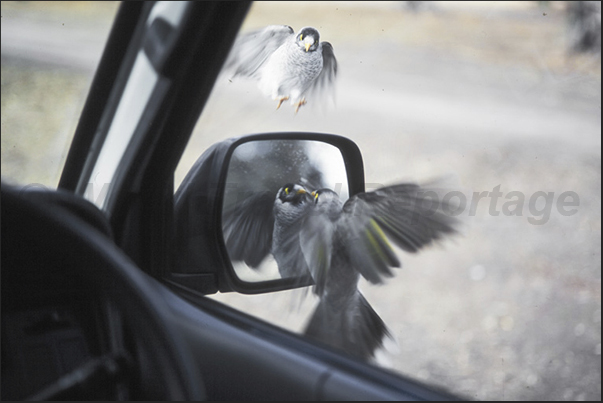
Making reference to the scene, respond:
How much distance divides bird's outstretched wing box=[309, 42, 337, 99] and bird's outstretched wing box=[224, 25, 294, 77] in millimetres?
194

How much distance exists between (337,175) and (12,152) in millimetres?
2444

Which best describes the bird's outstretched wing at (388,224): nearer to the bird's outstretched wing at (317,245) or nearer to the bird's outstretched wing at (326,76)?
the bird's outstretched wing at (317,245)

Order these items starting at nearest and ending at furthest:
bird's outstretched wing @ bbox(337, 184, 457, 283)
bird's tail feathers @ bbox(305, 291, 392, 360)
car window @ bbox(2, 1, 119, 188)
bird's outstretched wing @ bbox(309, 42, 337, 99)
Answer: bird's outstretched wing @ bbox(337, 184, 457, 283) < bird's tail feathers @ bbox(305, 291, 392, 360) < bird's outstretched wing @ bbox(309, 42, 337, 99) < car window @ bbox(2, 1, 119, 188)

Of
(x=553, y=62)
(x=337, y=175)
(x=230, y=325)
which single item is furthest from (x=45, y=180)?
(x=553, y=62)

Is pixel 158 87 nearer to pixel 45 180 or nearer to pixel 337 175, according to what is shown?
pixel 337 175

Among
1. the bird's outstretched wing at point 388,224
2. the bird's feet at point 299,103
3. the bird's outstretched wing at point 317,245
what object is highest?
the bird's feet at point 299,103

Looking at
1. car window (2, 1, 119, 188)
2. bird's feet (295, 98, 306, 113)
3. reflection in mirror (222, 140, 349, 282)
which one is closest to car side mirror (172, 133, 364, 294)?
reflection in mirror (222, 140, 349, 282)

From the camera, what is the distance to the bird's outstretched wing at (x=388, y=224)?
1769 millimetres

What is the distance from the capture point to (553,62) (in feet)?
5.13

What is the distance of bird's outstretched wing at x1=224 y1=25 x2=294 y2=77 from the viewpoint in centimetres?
219

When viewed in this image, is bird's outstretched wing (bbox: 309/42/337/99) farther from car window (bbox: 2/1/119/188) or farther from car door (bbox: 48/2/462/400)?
car window (bbox: 2/1/119/188)

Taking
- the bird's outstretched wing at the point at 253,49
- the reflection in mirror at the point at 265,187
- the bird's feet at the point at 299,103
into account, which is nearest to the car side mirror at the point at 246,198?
the reflection in mirror at the point at 265,187

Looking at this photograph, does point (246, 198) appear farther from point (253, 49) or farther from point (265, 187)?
point (253, 49)

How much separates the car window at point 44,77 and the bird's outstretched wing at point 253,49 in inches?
29.1
